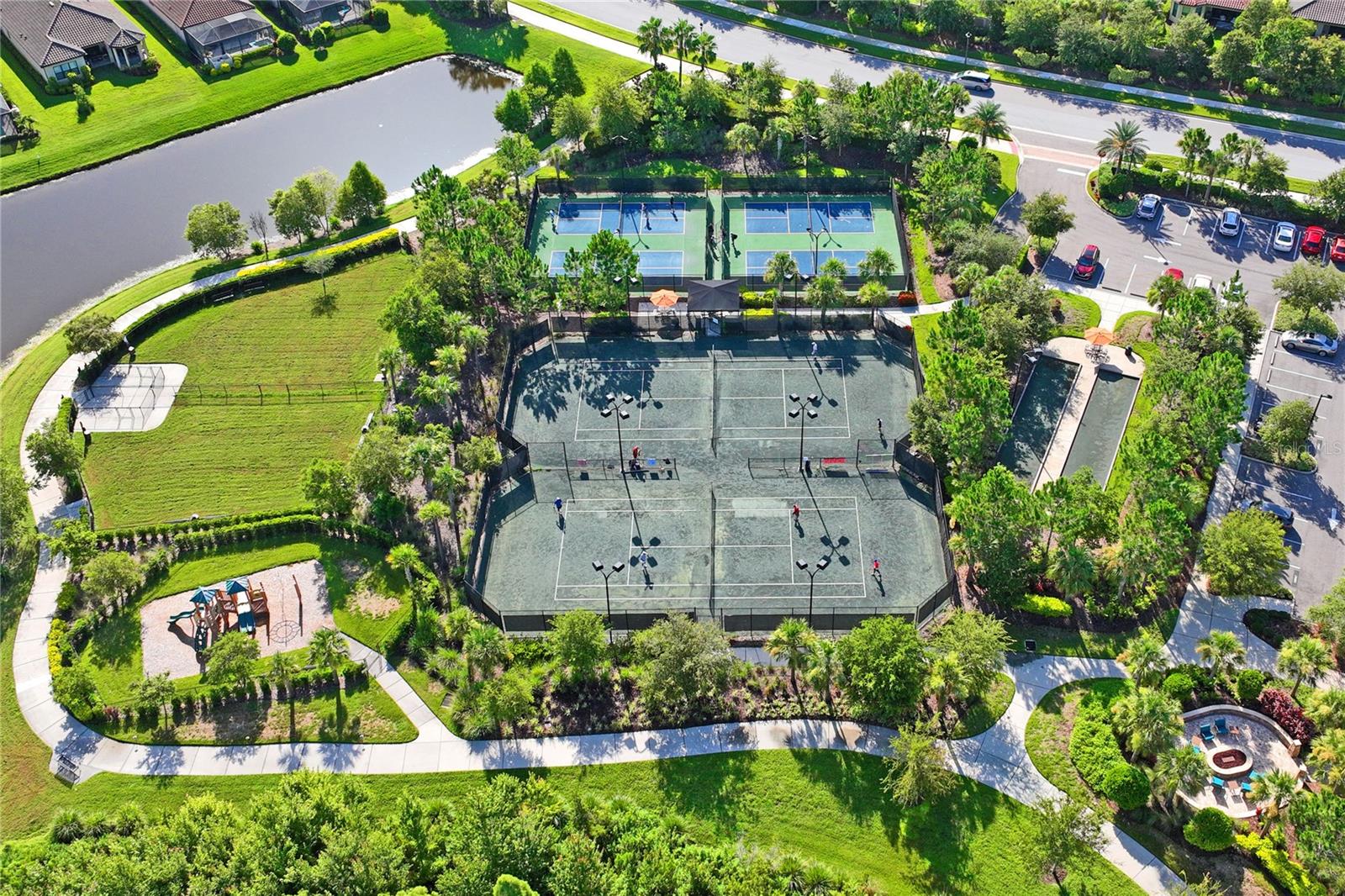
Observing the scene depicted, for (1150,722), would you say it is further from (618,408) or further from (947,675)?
(618,408)

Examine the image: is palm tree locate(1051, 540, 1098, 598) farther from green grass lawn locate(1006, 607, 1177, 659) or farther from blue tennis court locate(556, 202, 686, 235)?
blue tennis court locate(556, 202, 686, 235)

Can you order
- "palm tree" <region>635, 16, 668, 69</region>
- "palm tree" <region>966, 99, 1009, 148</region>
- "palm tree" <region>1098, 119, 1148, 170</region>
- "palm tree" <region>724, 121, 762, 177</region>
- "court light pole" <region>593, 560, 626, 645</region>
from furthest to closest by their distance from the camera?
"palm tree" <region>635, 16, 668, 69</region> < "palm tree" <region>724, 121, 762, 177</region> < "palm tree" <region>966, 99, 1009, 148</region> < "palm tree" <region>1098, 119, 1148, 170</region> < "court light pole" <region>593, 560, 626, 645</region>

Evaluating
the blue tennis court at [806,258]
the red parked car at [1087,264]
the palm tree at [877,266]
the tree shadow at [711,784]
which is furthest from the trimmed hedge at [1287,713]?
the blue tennis court at [806,258]

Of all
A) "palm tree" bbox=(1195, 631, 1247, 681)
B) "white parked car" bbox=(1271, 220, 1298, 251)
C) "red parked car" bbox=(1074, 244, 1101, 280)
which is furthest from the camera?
"white parked car" bbox=(1271, 220, 1298, 251)

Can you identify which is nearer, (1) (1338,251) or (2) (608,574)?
(2) (608,574)

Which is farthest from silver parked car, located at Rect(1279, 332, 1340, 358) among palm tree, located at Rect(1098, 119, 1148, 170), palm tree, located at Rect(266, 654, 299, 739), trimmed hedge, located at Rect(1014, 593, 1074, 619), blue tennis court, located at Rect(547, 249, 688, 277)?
palm tree, located at Rect(266, 654, 299, 739)

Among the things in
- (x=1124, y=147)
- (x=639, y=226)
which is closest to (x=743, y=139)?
(x=639, y=226)
